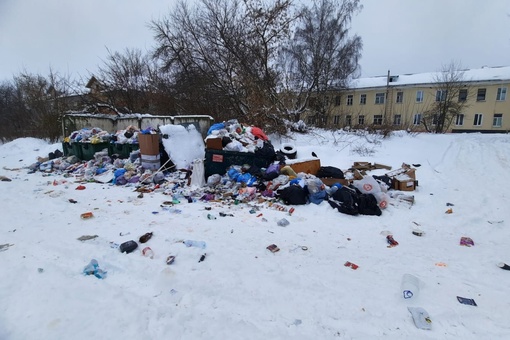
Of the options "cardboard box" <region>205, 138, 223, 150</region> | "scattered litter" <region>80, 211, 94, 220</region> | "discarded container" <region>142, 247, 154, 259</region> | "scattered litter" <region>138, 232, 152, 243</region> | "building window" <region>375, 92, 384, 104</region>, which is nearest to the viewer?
"discarded container" <region>142, 247, 154, 259</region>

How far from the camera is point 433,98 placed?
83.3ft

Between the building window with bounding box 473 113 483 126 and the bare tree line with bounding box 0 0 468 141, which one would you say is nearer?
the bare tree line with bounding box 0 0 468 141

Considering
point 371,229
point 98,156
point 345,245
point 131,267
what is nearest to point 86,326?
point 131,267

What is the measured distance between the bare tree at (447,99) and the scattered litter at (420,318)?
22789mm

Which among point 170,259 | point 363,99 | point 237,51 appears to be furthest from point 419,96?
point 170,259

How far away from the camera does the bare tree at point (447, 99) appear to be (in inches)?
850

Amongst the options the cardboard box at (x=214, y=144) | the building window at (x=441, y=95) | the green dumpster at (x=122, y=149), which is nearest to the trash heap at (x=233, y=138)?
the cardboard box at (x=214, y=144)

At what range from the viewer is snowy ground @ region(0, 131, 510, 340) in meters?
1.86

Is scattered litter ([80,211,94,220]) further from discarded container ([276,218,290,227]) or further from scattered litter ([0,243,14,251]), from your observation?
discarded container ([276,218,290,227])

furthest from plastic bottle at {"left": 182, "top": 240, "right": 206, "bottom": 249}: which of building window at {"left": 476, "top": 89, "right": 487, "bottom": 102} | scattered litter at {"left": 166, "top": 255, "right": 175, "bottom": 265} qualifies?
building window at {"left": 476, "top": 89, "right": 487, "bottom": 102}

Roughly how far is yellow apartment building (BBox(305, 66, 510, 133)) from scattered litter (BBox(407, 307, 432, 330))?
829 inches

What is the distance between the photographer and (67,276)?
236 centimetres

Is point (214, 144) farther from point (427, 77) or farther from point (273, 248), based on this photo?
point (427, 77)

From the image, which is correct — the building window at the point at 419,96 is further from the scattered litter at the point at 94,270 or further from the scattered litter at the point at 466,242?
the scattered litter at the point at 94,270
